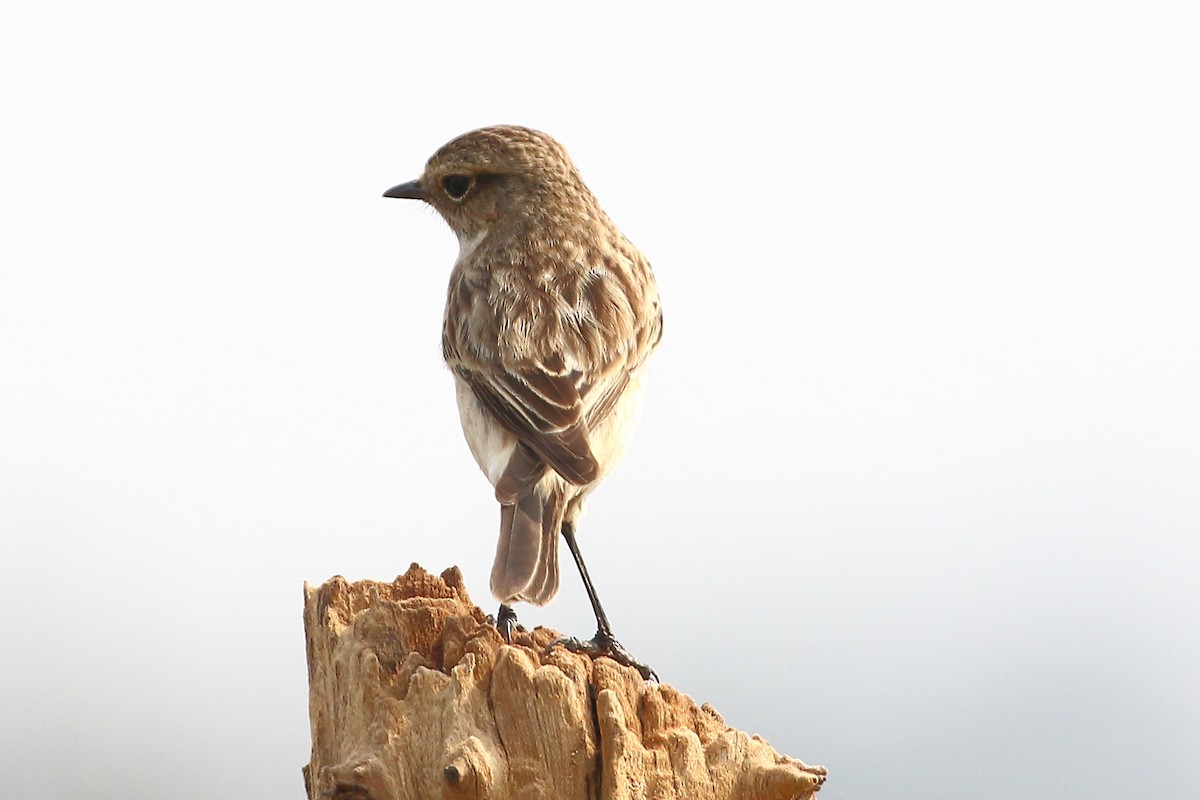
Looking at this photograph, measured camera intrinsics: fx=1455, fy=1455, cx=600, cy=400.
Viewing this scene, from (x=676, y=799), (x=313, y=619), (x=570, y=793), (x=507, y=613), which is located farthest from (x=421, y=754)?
(x=507, y=613)

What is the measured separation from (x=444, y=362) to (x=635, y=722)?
11.1 feet

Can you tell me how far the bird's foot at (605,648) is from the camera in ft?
26.1

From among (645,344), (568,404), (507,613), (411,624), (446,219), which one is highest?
(446,219)

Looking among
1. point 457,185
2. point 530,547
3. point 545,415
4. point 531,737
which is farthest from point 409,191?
point 531,737

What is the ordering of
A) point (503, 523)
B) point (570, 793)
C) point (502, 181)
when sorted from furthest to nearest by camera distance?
point (502, 181) < point (503, 523) < point (570, 793)

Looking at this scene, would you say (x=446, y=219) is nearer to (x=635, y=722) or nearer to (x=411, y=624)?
(x=411, y=624)

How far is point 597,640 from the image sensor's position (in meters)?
8.23

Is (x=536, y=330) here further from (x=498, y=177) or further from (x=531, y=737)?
(x=531, y=737)

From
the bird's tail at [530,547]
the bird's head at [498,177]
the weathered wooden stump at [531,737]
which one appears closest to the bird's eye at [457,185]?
the bird's head at [498,177]

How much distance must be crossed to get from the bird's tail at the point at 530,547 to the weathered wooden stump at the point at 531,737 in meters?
0.57

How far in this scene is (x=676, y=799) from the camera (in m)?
6.19

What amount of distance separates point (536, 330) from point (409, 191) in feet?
7.37

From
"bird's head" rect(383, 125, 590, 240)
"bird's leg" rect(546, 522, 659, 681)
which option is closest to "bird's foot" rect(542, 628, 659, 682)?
"bird's leg" rect(546, 522, 659, 681)

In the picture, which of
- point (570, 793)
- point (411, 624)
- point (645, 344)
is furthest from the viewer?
point (645, 344)
